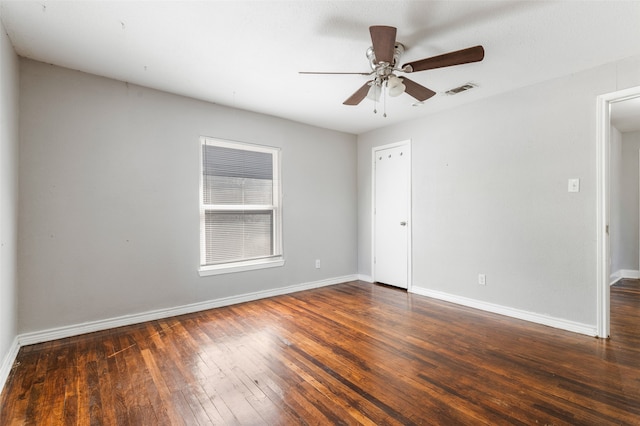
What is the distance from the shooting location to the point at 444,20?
2.04 m

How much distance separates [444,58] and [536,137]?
1.76 meters

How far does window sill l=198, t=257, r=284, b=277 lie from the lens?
351 centimetres

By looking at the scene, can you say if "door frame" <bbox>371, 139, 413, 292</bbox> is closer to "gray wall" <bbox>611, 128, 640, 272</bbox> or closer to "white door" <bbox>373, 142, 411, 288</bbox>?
"white door" <bbox>373, 142, 411, 288</bbox>

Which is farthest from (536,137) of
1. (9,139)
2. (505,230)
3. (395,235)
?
(9,139)

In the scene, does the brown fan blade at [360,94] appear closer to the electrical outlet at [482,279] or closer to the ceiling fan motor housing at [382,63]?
the ceiling fan motor housing at [382,63]

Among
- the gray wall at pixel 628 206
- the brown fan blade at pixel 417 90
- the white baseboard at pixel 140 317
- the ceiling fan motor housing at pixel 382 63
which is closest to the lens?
the ceiling fan motor housing at pixel 382 63

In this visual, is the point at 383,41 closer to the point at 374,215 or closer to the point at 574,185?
the point at 574,185

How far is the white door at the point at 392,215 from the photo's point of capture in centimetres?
431

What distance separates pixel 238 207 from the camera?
149 inches

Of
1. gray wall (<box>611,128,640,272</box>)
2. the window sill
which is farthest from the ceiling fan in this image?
gray wall (<box>611,128,640,272</box>)

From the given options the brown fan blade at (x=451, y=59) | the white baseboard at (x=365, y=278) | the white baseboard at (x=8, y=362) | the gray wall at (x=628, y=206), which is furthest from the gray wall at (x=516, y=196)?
the white baseboard at (x=8, y=362)

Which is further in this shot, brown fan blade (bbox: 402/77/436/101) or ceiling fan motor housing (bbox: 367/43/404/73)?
brown fan blade (bbox: 402/77/436/101)

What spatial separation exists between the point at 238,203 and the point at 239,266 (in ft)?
2.63

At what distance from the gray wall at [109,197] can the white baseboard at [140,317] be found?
53mm
